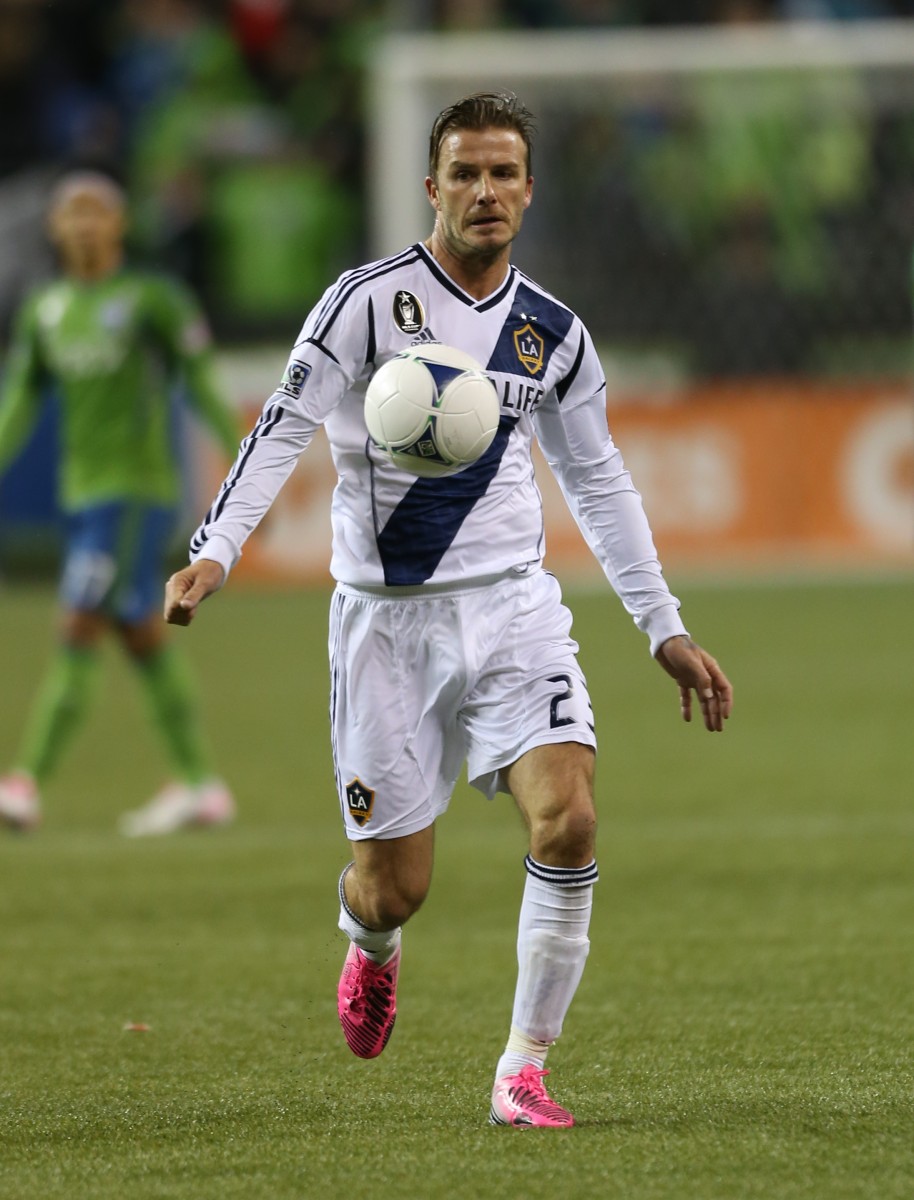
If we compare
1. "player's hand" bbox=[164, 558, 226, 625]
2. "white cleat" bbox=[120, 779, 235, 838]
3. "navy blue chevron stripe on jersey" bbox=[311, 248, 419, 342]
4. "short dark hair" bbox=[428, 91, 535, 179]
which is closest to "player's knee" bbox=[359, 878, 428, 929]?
"player's hand" bbox=[164, 558, 226, 625]

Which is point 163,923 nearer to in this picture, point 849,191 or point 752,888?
point 752,888

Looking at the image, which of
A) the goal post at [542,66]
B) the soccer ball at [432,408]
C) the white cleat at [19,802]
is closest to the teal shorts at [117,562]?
the white cleat at [19,802]

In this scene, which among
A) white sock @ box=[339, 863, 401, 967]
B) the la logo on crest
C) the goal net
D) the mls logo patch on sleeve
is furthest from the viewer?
the goal net

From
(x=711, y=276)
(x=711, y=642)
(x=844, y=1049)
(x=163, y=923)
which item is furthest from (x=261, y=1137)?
(x=711, y=276)

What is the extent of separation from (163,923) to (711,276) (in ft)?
36.9

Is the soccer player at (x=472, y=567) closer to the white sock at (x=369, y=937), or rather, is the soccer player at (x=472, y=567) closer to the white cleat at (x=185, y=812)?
the white sock at (x=369, y=937)

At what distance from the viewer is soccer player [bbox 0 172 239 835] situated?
8.28 metres

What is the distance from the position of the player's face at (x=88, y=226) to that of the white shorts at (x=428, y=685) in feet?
13.3

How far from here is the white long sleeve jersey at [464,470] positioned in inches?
173

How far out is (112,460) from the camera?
8.38 metres

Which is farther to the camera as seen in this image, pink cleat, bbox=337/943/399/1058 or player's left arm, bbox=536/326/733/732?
pink cleat, bbox=337/943/399/1058

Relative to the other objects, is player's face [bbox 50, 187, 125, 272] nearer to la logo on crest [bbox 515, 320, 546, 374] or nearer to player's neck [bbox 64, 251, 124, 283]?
player's neck [bbox 64, 251, 124, 283]

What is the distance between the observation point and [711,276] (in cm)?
1691

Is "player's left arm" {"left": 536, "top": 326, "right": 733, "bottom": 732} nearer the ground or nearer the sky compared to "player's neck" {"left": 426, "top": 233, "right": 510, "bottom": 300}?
nearer the ground
